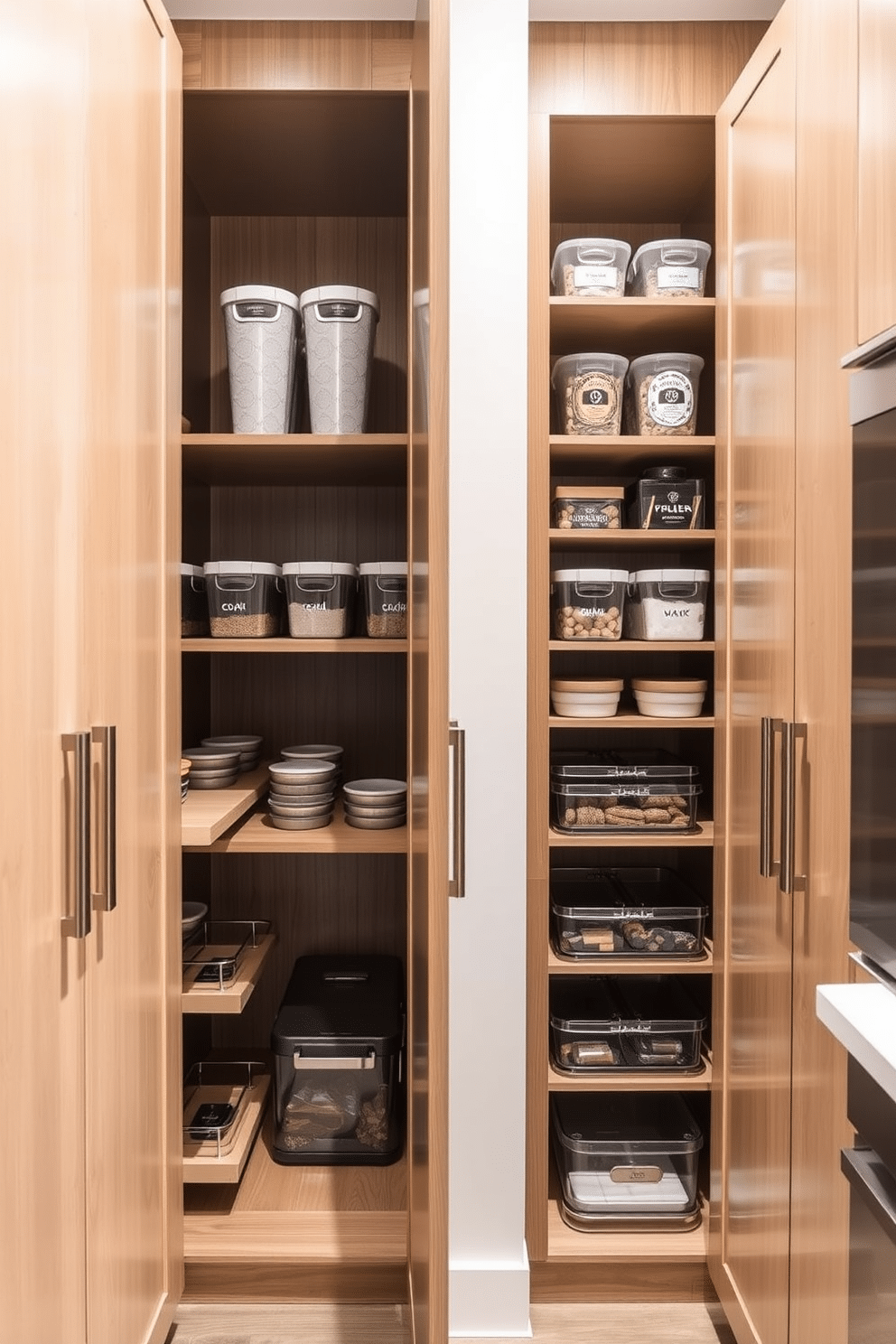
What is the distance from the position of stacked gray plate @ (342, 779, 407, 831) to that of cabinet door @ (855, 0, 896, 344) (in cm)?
122

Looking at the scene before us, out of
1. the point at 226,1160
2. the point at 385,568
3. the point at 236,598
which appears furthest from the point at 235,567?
the point at 226,1160

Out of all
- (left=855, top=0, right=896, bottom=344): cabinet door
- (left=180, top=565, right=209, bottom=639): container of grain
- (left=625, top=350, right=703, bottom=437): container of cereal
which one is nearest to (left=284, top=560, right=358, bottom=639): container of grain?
(left=180, top=565, right=209, bottom=639): container of grain

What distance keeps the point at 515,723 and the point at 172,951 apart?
726 millimetres

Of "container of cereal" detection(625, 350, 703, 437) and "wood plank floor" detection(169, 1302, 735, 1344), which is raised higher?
"container of cereal" detection(625, 350, 703, 437)

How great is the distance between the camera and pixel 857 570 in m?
1.20

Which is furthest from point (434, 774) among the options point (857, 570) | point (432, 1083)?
point (857, 570)

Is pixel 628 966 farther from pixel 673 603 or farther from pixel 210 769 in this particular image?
pixel 210 769

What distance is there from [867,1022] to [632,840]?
944 mm

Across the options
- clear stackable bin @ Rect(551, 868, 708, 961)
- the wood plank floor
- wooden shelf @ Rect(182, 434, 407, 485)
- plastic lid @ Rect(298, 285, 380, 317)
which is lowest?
the wood plank floor

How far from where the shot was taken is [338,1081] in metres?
2.07

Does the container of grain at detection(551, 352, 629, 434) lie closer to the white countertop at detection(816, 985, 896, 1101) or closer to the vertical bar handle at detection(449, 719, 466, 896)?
the vertical bar handle at detection(449, 719, 466, 896)

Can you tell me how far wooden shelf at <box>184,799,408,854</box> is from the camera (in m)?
1.94

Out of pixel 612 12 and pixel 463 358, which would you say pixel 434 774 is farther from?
pixel 612 12

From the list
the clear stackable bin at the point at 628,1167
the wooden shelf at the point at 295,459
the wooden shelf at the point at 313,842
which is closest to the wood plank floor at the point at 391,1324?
the clear stackable bin at the point at 628,1167
